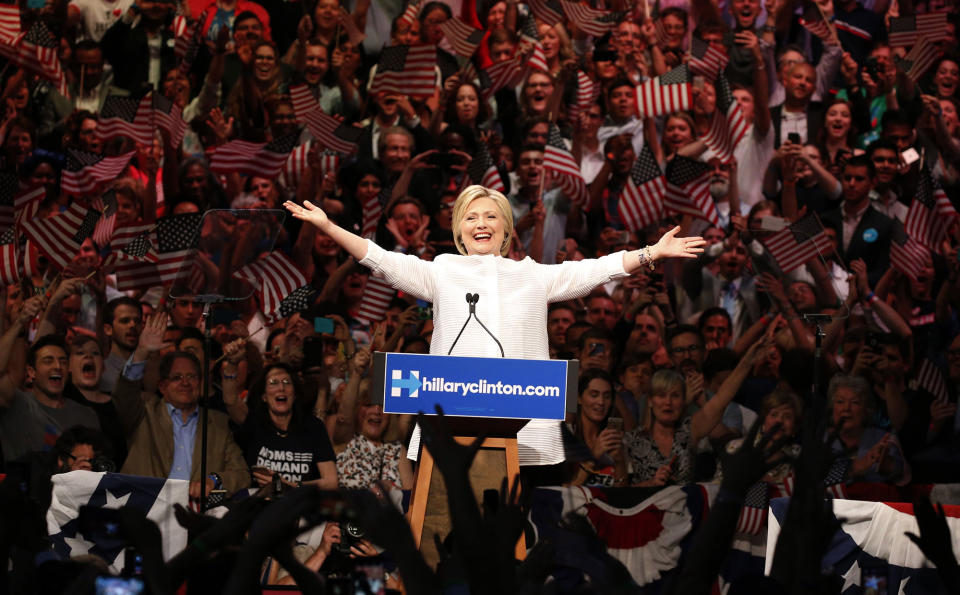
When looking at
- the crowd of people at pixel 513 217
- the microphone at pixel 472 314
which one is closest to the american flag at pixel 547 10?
the crowd of people at pixel 513 217

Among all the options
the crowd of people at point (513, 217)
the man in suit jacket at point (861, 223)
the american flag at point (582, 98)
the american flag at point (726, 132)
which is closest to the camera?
the crowd of people at point (513, 217)

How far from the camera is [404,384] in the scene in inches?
139

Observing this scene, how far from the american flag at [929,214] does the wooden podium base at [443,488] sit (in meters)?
5.23

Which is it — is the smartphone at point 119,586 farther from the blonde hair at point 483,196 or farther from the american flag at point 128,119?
the american flag at point 128,119

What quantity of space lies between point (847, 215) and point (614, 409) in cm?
278

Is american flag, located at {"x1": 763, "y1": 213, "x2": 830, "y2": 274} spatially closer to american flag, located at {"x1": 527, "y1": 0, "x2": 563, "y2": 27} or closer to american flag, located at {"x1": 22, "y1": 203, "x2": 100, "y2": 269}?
american flag, located at {"x1": 527, "y1": 0, "x2": 563, "y2": 27}

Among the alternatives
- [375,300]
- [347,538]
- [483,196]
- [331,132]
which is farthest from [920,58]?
[347,538]

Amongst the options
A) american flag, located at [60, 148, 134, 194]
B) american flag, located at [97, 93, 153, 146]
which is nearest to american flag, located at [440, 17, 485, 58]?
american flag, located at [97, 93, 153, 146]

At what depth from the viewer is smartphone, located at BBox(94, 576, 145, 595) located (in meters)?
1.41

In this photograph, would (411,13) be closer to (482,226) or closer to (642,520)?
(642,520)

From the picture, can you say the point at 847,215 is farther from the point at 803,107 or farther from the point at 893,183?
the point at 803,107

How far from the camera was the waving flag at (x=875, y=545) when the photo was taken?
3.79 meters

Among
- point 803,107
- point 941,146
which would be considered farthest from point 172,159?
point 941,146

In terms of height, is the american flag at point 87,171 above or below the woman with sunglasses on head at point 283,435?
above
